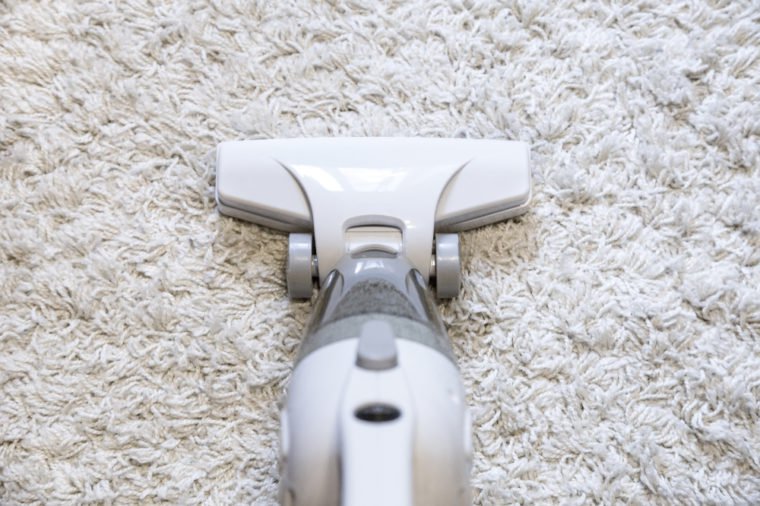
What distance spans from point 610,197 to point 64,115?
2.01 ft

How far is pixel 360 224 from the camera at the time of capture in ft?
2.76

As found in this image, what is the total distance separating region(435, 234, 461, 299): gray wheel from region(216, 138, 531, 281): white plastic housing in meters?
0.01

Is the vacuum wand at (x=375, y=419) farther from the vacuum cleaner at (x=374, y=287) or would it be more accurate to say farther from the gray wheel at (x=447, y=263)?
the gray wheel at (x=447, y=263)

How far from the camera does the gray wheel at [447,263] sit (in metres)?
0.84

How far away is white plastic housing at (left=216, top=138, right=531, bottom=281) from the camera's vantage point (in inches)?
32.9

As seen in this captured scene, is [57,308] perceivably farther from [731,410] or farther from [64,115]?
[731,410]

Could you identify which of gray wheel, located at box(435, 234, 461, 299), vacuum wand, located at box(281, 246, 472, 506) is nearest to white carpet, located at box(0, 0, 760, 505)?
gray wheel, located at box(435, 234, 461, 299)

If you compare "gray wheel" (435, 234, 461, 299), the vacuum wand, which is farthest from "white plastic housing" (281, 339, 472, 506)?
"gray wheel" (435, 234, 461, 299)

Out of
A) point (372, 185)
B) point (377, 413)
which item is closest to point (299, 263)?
point (372, 185)

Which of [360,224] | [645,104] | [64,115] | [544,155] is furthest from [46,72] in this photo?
[645,104]

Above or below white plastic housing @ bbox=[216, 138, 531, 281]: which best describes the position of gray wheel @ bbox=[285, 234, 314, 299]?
below

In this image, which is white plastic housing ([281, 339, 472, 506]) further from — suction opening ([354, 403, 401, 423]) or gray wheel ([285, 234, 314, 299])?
gray wheel ([285, 234, 314, 299])

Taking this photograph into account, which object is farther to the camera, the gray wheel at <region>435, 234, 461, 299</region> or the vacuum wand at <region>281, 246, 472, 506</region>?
the gray wheel at <region>435, 234, 461, 299</region>

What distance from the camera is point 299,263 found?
2.75 feet
